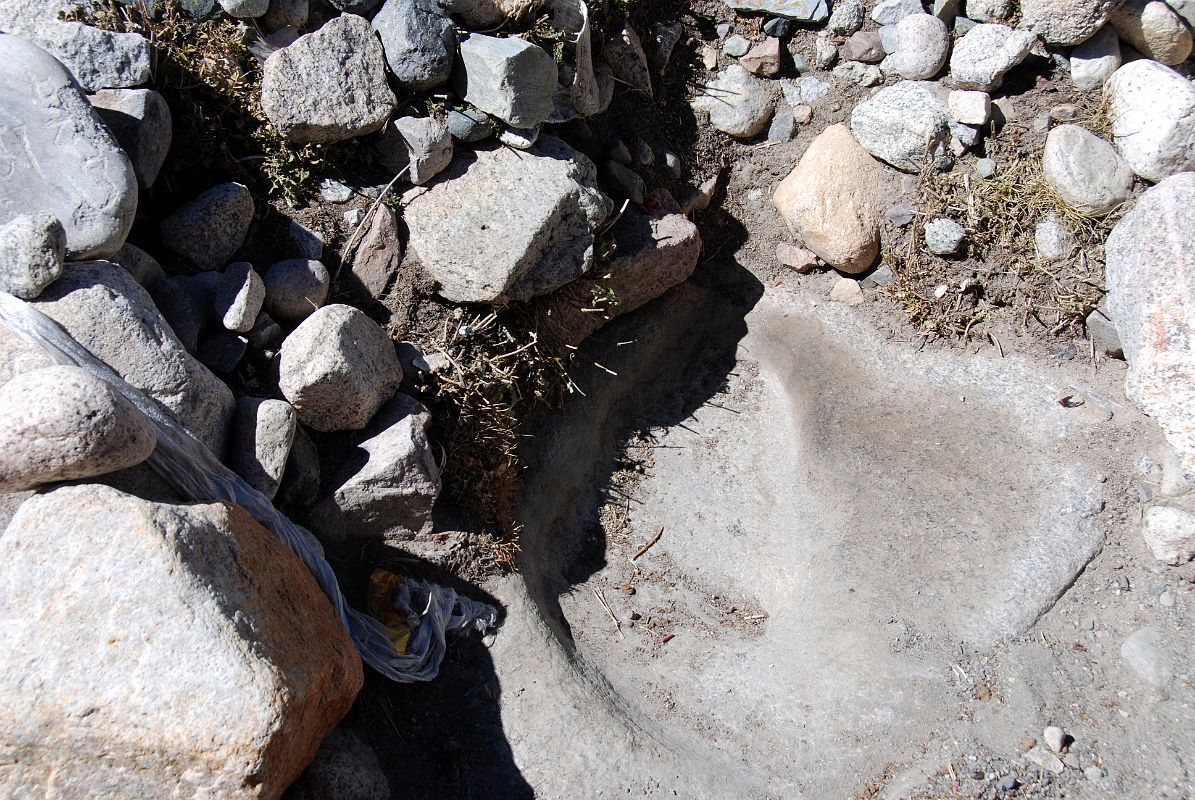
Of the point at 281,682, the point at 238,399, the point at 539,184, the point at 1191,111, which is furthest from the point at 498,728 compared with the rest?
the point at 1191,111

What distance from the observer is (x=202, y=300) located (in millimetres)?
3383

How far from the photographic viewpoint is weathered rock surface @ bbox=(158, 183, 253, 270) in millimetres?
3504

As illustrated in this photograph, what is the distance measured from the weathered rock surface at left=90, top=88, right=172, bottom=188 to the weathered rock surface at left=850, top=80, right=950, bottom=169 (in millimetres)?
3615

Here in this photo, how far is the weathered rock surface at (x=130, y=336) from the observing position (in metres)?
2.92

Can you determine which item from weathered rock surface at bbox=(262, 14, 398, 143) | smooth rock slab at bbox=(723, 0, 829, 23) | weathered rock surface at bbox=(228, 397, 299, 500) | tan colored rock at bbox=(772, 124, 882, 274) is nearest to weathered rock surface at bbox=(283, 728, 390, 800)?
weathered rock surface at bbox=(228, 397, 299, 500)

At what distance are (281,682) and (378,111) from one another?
97.4 inches

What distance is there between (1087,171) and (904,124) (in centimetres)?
97

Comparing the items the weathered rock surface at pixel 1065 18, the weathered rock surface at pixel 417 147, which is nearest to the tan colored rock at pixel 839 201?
the weathered rock surface at pixel 1065 18

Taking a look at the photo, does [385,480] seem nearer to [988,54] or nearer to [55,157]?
[55,157]

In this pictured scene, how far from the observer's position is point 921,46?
455 centimetres

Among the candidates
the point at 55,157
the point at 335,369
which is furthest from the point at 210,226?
the point at 335,369

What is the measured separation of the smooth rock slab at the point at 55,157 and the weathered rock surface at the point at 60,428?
2.36 ft

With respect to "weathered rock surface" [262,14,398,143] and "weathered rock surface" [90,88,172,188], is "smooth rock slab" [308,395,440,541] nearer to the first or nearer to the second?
"weathered rock surface" [262,14,398,143]

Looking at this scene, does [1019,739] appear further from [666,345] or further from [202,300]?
[202,300]
